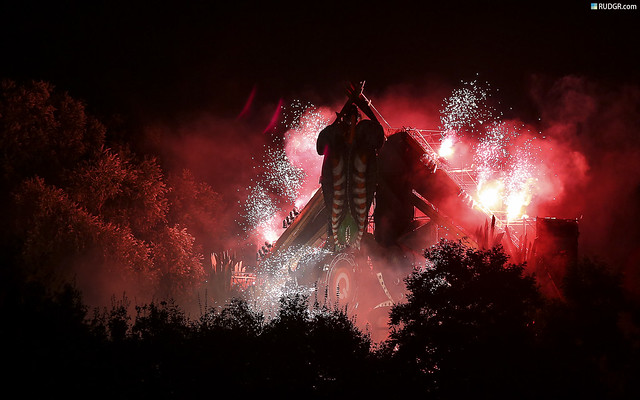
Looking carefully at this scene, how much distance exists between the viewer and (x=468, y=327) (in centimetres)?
1912

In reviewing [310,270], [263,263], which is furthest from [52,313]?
[263,263]

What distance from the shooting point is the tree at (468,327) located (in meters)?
17.8

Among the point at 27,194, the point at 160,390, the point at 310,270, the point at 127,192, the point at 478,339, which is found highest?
the point at 127,192

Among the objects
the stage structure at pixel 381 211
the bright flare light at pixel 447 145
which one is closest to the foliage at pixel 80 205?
the stage structure at pixel 381 211

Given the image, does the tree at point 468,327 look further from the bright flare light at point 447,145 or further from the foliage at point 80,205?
the bright flare light at point 447,145

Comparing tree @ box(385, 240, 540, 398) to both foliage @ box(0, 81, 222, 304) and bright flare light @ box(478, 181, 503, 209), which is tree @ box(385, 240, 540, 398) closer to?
foliage @ box(0, 81, 222, 304)

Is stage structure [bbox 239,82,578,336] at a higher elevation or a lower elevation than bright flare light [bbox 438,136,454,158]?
lower

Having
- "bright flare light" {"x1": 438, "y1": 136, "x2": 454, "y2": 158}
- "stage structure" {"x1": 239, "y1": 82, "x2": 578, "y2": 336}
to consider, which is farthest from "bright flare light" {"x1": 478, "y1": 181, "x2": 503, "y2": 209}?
"stage structure" {"x1": 239, "y1": 82, "x2": 578, "y2": 336}

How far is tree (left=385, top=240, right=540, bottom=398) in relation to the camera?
58.3 feet

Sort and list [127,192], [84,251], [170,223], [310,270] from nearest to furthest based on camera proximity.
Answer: [310,270], [84,251], [127,192], [170,223]

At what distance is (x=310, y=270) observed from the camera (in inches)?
1346

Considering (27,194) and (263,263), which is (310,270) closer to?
(263,263)

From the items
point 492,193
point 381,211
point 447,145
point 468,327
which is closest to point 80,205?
point 381,211

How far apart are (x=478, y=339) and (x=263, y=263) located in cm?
2138
